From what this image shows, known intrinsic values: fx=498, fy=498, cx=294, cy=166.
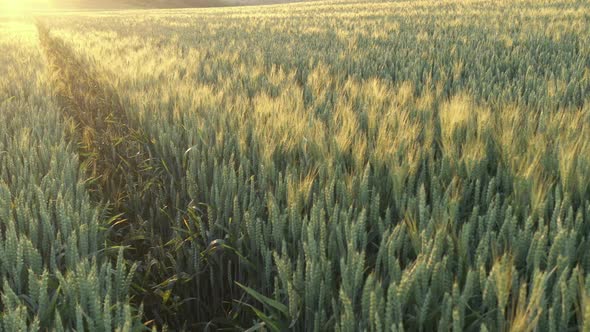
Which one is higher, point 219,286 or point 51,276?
point 51,276

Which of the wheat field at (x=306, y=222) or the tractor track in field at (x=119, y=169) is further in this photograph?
the tractor track in field at (x=119, y=169)

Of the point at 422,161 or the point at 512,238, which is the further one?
the point at 422,161

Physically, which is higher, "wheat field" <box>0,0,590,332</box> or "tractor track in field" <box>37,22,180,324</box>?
"wheat field" <box>0,0,590,332</box>

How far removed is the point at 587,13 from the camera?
8508 millimetres

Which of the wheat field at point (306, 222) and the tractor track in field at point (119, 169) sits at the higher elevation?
the wheat field at point (306, 222)

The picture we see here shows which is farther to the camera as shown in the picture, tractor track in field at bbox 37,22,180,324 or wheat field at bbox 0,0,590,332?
tractor track in field at bbox 37,22,180,324

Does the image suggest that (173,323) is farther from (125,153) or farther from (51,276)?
(125,153)

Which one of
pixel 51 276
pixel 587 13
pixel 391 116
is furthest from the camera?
pixel 587 13

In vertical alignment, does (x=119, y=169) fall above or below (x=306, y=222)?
below

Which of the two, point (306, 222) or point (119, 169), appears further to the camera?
point (119, 169)

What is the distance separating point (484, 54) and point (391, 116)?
3020 millimetres

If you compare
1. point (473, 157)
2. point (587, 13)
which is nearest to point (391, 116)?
point (473, 157)

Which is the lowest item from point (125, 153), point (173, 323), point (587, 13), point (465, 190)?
point (173, 323)

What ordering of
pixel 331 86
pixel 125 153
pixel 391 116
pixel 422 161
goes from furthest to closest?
pixel 331 86 → pixel 125 153 → pixel 391 116 → pixel 422 161
